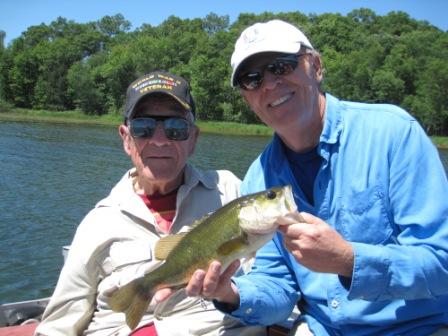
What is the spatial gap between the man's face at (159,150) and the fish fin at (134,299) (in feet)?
3.46

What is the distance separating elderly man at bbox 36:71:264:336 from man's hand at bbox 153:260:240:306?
21.7 inches

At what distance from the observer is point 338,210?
305 centimetres

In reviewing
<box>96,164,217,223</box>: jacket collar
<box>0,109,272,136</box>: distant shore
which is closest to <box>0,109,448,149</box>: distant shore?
<box>0,109,272,136</box>: distant shore

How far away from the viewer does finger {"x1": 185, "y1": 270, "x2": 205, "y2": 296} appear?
2.87 m

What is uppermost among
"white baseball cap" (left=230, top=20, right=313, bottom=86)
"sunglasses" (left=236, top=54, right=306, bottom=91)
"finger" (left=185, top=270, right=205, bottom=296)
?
"white baseball cap" (left=230, top=20, right=313, bottom=86)

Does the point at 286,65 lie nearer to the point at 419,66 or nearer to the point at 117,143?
the point at 117,143

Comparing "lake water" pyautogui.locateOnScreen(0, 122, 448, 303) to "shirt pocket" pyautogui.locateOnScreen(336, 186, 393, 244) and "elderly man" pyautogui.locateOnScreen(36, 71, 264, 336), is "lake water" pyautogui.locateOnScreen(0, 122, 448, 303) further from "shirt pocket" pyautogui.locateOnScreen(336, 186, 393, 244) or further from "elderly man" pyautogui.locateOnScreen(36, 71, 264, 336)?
"shirt pocket" pyautogui.locateOnScreen(336, 186, 393, 244)

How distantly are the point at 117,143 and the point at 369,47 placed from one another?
53.9 meters

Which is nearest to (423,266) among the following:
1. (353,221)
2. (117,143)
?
(353,221)

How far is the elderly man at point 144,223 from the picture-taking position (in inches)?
146

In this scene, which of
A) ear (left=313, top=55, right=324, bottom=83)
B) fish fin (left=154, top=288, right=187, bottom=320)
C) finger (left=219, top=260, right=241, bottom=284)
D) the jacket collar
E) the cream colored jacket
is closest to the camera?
finger (left=219, top=260, right=241, bottom=284)

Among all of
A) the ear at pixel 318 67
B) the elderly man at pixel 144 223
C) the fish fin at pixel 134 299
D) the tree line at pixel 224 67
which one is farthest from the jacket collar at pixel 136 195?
the tree line at pixel 224 67

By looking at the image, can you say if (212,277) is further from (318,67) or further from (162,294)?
(318,67)

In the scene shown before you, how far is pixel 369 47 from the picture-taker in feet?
260
